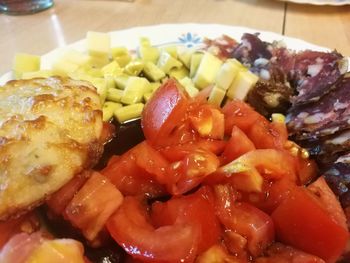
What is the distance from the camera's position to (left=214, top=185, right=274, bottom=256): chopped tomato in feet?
4.27

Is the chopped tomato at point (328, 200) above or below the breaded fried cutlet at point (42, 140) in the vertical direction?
below

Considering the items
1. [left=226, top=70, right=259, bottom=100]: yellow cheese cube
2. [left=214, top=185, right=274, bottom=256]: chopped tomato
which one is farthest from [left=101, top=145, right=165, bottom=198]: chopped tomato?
[left=226, top=70, right=259, bottom=100]: yellow cheese cube

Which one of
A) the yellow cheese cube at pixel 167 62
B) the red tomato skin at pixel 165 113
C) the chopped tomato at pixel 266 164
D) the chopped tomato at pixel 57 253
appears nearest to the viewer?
the chopped tomato at pixel 57 253

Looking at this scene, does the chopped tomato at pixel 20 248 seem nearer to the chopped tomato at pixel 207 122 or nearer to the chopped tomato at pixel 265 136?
the chopped tomato at pixel 207 122

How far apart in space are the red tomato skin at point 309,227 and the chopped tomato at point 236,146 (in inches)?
8.3

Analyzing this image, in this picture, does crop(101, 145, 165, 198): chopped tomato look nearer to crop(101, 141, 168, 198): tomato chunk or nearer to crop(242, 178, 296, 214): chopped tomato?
crop(101, 141, 168, 198): tomato chunk

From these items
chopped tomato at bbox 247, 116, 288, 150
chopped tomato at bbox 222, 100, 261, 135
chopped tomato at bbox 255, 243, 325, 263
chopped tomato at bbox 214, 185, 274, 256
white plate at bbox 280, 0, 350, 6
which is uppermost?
chopped tomato at bbox 222, 100, 261, 135

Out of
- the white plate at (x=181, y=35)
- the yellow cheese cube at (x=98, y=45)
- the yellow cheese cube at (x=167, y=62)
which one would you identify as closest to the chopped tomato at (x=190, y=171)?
the yellow cheese cube at (x=167, y=62)

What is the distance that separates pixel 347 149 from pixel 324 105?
0.67 feet

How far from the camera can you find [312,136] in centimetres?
163

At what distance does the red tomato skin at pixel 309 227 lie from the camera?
1266mm

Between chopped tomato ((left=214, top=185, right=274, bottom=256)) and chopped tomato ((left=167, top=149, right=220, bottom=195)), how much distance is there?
2.9 inches

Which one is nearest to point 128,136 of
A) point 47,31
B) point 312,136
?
point 312,136

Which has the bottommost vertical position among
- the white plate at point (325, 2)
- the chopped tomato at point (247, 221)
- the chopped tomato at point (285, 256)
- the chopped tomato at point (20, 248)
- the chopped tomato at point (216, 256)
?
the chopped tomato at point (285, 256)
